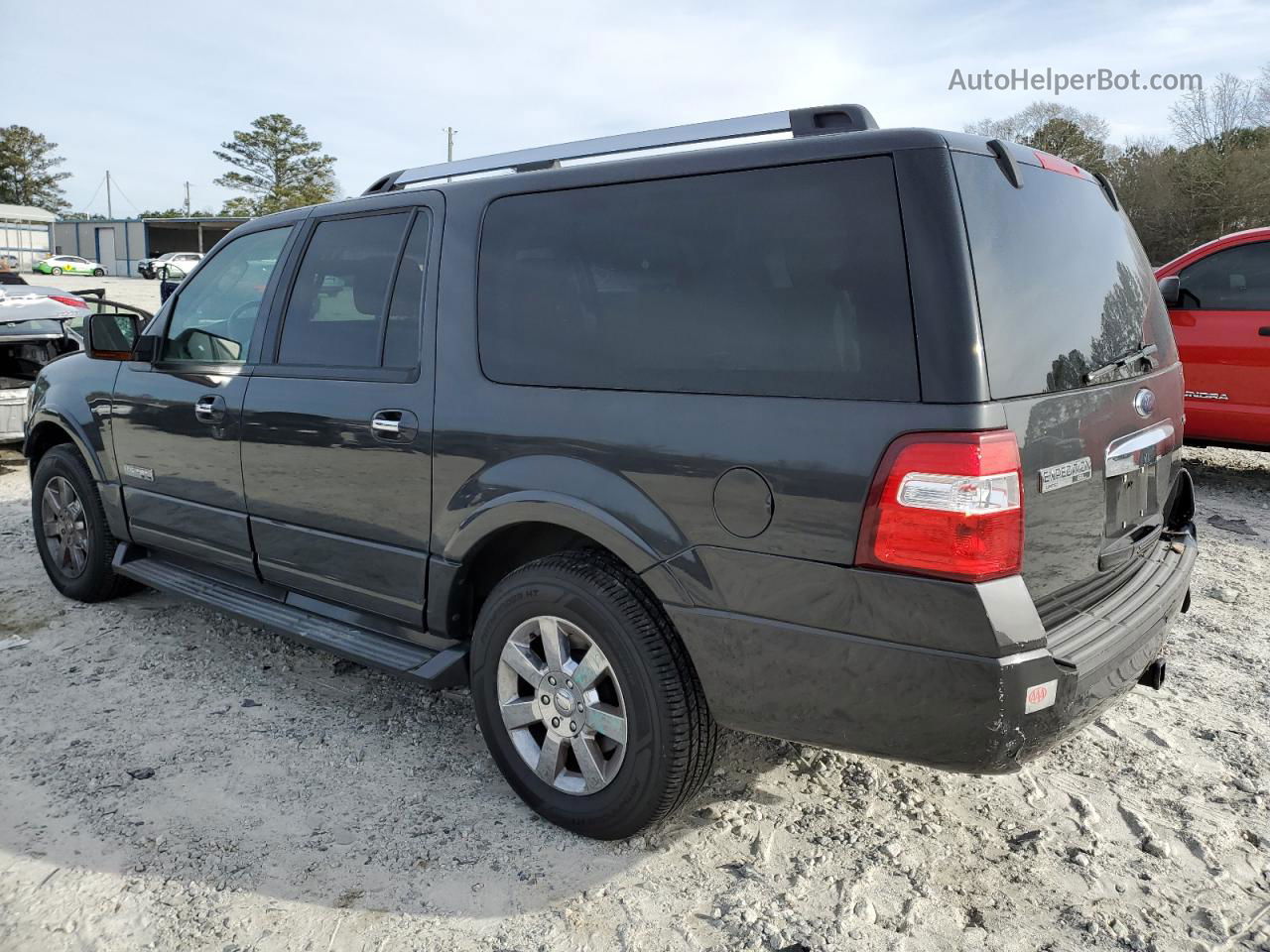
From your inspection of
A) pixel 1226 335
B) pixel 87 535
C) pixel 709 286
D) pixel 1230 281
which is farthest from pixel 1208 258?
pixel 87 535

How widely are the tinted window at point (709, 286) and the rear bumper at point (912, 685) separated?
0.61 metres

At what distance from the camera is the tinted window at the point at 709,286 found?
7.16 ft

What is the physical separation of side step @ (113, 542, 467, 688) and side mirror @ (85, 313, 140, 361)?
36.2 inches

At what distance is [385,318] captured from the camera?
3230 mm

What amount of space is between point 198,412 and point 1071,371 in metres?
3.21

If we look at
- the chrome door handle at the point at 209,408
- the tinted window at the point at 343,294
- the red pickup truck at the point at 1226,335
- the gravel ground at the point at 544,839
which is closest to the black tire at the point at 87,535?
the gravel ground at the point at 544,839

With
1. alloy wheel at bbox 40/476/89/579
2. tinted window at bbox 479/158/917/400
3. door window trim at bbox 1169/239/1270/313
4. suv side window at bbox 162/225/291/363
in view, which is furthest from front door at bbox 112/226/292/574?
door window trim at bbox 1169/239/1270/313

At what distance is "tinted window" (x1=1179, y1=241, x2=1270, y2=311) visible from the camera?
6668mm

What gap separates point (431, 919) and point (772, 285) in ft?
6.04

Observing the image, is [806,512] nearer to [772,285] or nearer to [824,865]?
[772,285]

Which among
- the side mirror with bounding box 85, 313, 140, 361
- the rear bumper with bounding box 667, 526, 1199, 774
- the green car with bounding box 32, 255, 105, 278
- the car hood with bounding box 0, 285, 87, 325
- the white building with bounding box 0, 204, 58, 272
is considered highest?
the white building with bounding box 0, 204, 58, 272

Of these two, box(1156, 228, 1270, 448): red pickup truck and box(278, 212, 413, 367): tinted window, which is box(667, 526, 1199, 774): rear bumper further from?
box(1156, 228, 1270, 448): red pickup truck

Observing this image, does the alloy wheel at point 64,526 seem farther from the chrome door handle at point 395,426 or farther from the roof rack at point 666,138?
the roof rack at point 666,138

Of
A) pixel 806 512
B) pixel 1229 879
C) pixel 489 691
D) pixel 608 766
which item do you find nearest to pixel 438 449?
A: pixel 489 691
